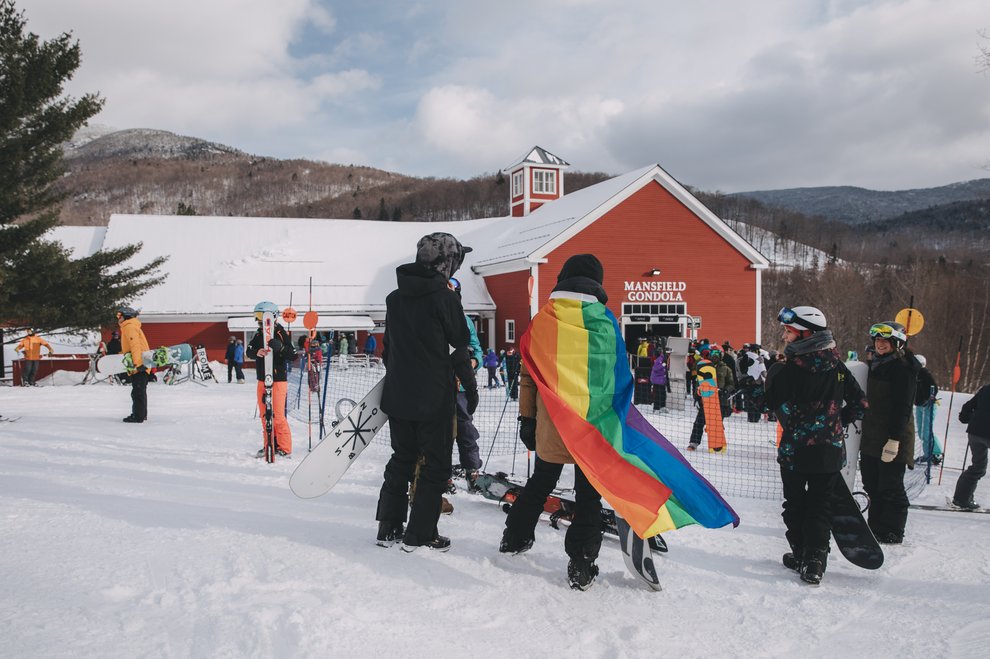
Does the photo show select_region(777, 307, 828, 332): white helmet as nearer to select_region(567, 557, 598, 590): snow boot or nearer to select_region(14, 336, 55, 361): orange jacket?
select_region(567, 557, 598, 590): snow boot

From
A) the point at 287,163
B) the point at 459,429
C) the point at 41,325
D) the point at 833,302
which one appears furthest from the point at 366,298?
the point at 287,163

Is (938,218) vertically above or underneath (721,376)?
above

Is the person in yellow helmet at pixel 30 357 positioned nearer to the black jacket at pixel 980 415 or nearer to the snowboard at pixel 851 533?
the snowboard at pixel 851 533

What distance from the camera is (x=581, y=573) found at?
3852 millimetres

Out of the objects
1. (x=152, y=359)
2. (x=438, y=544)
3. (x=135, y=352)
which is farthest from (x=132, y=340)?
(x=152, y=359)

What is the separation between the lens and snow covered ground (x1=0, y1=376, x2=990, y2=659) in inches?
125

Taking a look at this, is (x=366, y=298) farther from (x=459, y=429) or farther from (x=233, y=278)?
(x=459, y=429)

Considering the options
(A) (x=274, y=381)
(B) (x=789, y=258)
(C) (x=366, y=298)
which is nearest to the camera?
(A) (x=274, y=381)

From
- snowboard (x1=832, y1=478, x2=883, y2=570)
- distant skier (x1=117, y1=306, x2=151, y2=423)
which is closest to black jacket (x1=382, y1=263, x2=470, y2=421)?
snowboard (x1=832, y1=478, x2=883, y2=570)

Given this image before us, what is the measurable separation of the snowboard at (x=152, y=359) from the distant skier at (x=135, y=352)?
7cm

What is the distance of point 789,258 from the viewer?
11406cm

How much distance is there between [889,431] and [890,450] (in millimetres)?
157

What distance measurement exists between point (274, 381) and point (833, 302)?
2230 inches

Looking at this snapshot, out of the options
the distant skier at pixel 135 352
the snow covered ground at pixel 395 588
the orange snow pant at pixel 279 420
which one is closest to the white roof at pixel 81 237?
the distant skier at pixel 135 352
